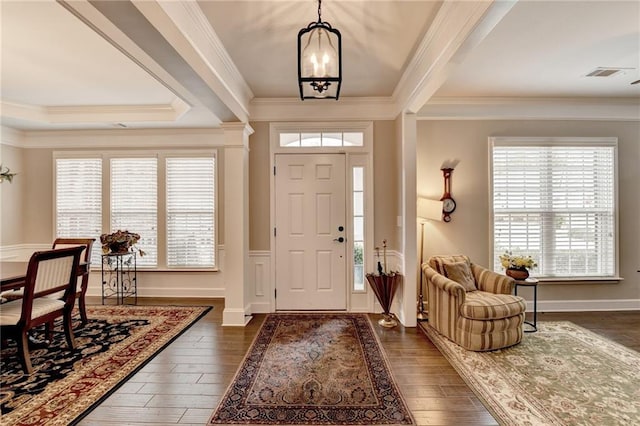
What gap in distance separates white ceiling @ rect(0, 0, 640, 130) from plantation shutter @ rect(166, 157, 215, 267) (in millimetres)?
914

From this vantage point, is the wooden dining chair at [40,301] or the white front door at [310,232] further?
the white front door at [310,232]

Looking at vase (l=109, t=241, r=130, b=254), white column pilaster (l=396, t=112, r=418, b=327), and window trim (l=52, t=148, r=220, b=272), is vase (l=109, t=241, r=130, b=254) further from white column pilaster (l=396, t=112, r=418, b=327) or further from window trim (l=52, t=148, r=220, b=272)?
white column pilaster (l=396, t=112, r=418, b=327)

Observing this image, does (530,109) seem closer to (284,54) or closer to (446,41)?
(446,41)

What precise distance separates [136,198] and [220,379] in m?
3.63

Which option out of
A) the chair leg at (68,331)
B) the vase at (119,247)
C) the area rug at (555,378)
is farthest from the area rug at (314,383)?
the vase at (119,247)

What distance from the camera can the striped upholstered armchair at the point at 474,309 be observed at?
2.98m

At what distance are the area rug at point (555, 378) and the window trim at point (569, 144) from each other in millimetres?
1043

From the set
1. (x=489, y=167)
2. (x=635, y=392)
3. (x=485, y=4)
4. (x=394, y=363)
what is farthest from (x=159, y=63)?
(x=635, y=392)

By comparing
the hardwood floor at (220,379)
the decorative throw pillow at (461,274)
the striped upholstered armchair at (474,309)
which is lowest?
the hardwood floor at (220,379)

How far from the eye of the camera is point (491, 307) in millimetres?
2967

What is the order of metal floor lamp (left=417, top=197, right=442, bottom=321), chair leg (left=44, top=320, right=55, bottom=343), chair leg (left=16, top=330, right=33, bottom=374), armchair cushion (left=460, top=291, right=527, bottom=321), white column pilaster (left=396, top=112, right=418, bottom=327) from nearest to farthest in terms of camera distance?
chair leg (left=16, top=330, right=33, bottom=374) < armchair cushion (left=460, top=291, right=527, bottom=321) < chair leg (left=44, top=320, right=55, bottom=343) < white column pilaster (left=396, top=112, right=418, bottom=327) < metal floor lamp (left=417, top=197, right=442, bottom=321)

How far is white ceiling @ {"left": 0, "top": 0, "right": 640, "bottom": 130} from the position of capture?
7.04 feet

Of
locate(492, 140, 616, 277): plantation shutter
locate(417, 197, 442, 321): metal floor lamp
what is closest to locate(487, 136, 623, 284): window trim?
locate(492, 140, 616, 277): plantation shutter

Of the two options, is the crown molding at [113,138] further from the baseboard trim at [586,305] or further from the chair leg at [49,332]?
the baseboard trim at [586,305]
